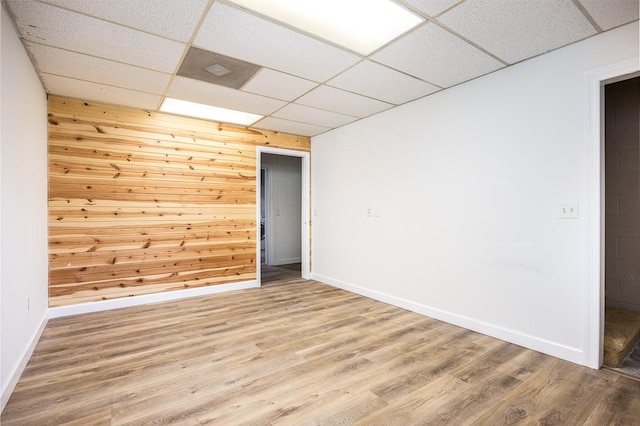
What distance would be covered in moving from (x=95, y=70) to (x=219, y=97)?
44.9 inches

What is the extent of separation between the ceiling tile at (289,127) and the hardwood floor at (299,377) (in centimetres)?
274

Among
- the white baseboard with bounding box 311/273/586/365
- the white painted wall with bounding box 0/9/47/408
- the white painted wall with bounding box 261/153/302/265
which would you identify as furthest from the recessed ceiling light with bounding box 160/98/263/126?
the white baseboard with bounding box 311/273/586/365

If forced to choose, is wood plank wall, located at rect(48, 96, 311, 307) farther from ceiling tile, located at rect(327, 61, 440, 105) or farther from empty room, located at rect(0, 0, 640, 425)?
ceiling tile, located at rect(327, 61, 440, 105)

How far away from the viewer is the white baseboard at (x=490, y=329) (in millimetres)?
2391

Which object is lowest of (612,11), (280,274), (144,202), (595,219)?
(280,274)

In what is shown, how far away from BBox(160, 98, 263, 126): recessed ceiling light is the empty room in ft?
0.18

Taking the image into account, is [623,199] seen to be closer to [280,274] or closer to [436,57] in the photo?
[436,57]

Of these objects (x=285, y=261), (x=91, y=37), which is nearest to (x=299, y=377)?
(x=91, y=37)

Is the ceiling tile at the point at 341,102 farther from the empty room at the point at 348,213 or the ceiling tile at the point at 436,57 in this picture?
the ceiling tile at the point at 436,57

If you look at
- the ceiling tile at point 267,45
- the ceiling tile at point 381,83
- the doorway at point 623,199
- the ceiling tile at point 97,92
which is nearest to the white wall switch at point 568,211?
the doorway at point 623,199

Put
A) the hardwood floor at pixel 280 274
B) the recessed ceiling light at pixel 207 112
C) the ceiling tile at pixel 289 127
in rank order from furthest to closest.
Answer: the hardwood floor at pixel 280 274 < the ceiling tile at pixel 289 127 < the recessed ceiling light at pixel 207 112

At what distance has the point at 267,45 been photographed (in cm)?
238

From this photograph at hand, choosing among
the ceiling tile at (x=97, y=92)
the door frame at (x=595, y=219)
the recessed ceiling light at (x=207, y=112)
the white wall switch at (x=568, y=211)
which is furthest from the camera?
the recessed ceiling light at (x=207, y=112)

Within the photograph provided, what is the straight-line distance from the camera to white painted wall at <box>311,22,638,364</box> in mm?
2379
